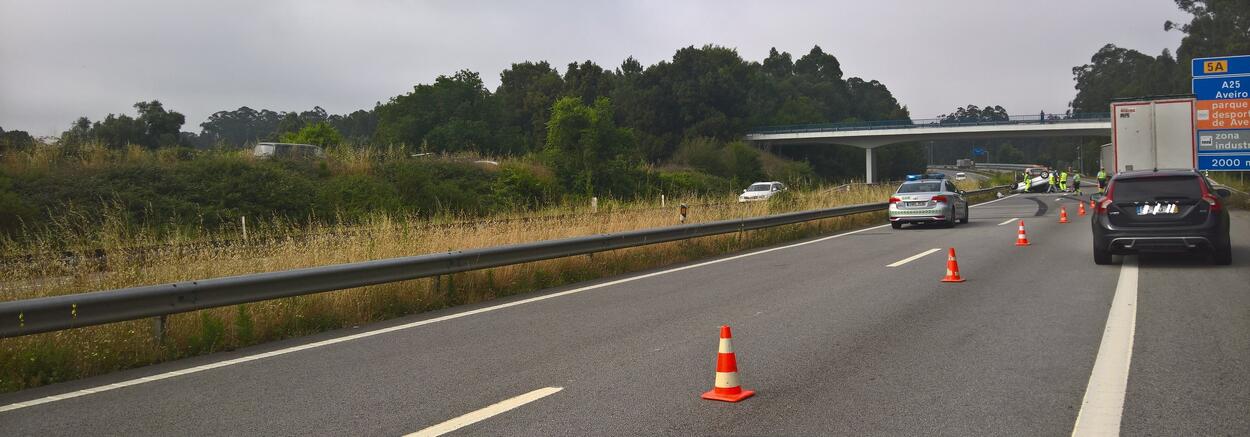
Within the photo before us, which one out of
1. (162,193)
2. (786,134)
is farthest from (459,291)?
(786,134)

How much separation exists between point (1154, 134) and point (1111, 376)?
1876 cm

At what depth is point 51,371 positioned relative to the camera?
21.7ft

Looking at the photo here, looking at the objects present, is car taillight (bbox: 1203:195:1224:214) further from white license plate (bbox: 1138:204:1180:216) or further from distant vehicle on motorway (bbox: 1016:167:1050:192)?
distant vehicle on motorway (bbox: 1016:167:1050:192)

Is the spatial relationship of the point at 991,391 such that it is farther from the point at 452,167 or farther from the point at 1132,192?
the point at 452,167

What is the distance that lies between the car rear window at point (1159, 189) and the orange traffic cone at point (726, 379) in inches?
377

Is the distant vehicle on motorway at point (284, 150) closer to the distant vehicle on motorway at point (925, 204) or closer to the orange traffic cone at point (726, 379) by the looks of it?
the distant vehicle on motorway at point (925, 204)

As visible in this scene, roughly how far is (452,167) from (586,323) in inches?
1197

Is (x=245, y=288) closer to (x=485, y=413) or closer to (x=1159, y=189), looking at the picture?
(x=485, y=413)

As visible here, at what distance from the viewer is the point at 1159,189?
12.5 m

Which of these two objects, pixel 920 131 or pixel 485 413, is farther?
pixel 920 131

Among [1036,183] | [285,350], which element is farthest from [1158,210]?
[1036,183]

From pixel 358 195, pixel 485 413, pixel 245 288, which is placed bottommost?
pixel 485 413

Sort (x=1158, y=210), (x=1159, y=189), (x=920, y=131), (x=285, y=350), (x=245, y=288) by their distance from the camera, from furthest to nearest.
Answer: (x=920, y=131) → (x=1159, y=189) → (x=1158, y=210) → (x=245, y=288) → (x=285, y=350)

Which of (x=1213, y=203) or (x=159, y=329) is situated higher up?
(x=1213, y=203)
